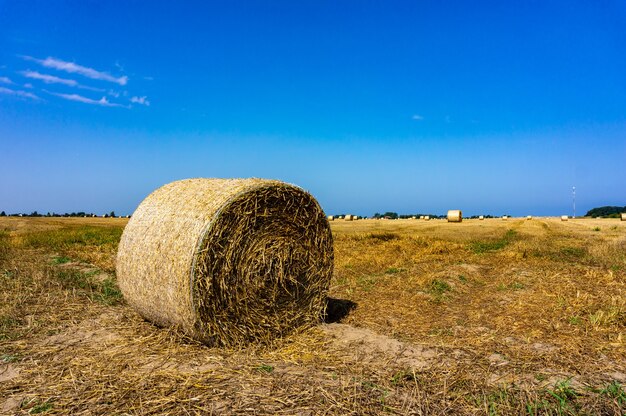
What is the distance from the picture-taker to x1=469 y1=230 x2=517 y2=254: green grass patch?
1723 cm

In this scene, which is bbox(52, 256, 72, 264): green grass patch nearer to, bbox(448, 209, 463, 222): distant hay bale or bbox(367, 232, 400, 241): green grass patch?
bbox(367, 232, 400, 241): green grass patch

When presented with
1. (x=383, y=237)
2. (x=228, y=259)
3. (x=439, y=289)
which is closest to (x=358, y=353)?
(x=228, y=259)

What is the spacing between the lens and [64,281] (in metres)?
9.69

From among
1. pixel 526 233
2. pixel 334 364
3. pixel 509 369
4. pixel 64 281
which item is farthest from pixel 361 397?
pixel 526 233

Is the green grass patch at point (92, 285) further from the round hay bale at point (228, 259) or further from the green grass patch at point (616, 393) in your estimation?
the green grass patch at point (616, 393)

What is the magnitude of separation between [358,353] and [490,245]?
14389 millimetres

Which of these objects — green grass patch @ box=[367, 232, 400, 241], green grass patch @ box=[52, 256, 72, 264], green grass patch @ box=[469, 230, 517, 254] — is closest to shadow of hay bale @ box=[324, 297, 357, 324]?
green grass patch @ box=[52, 256, 72, 264]

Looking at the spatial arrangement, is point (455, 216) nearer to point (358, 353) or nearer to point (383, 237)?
point (383, 237)

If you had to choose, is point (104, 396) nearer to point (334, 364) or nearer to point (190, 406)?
point (190, 406)

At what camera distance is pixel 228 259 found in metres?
6.35

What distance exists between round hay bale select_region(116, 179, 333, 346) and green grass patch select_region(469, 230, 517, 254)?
11142 millimetres

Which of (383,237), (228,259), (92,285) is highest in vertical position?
(228,259)

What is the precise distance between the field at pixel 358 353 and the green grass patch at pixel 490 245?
18.9 feet

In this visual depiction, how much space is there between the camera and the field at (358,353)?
4480 mm
